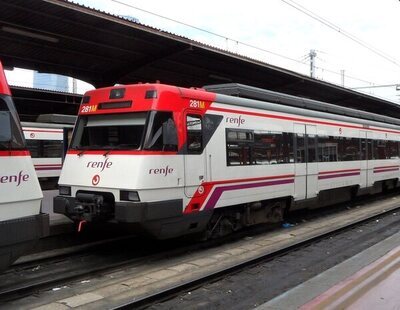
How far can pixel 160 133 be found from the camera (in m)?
8.14

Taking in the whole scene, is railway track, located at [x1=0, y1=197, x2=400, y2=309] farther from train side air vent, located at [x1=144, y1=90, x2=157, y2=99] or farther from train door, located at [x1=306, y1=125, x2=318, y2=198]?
train side air vent, located at [x1=144, y1=90, x2=157, y2=99]

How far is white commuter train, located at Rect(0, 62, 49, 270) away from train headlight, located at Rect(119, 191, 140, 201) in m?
1.89

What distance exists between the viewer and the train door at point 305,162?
12078mm

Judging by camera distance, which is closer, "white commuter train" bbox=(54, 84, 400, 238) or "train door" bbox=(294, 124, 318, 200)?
"white commuter train" bbox=(54, 84, 400, 238)

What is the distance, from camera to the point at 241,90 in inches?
408

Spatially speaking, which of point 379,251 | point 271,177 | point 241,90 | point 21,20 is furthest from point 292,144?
point 21,20

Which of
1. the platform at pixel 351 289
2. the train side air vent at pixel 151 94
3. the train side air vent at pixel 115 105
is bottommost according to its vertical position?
the platform at pixel 351 289

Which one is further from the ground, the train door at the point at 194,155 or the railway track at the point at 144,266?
the train door at the point at 194,155

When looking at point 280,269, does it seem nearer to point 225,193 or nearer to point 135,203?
point 225,193

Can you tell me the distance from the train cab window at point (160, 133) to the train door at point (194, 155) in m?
0.39

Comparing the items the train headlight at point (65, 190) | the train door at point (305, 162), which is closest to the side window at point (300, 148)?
the train door at point (305, 162)

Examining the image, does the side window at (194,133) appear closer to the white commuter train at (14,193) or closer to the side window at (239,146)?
the side window at (239,146)

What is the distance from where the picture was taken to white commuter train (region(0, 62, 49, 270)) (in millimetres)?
5652

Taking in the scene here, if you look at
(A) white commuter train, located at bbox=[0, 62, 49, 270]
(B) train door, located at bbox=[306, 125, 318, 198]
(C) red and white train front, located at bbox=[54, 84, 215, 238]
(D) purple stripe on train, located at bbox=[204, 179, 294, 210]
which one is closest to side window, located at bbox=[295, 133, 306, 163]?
(B) train door, located at bbox=[306, 125, 318, 198]
